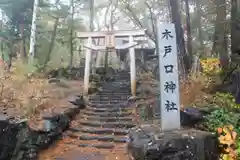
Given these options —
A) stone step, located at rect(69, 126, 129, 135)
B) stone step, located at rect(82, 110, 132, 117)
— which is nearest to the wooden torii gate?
stone step, located at rect(82, 110, 132, 117)

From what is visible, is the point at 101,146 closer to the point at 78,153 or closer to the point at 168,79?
the point at 78,153

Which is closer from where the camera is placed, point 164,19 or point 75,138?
point 75,138

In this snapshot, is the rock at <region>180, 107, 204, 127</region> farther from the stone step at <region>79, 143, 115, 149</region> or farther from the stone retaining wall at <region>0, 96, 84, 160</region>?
the stone retaining wall at <region>0, 96, 84, 160</region>

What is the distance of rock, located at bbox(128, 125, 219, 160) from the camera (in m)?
4.39

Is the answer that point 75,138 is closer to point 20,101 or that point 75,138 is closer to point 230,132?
point 20,101

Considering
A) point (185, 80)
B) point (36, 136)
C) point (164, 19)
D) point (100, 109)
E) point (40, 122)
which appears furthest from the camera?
point (164, 19)

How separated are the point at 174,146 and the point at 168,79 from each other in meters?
1.40

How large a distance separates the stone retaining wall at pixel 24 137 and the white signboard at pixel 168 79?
3.49 metres

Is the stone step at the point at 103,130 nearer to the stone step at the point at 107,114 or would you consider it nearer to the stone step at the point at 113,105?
the stone step at the point at 107,114

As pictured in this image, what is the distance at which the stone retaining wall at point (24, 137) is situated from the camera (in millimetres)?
5559

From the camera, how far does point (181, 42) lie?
9000 millimetres

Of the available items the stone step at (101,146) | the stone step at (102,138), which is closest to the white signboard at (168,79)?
the stone step at (101,146)

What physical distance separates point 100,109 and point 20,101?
3737mm

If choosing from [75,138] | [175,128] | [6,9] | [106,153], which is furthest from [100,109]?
[6,9]
